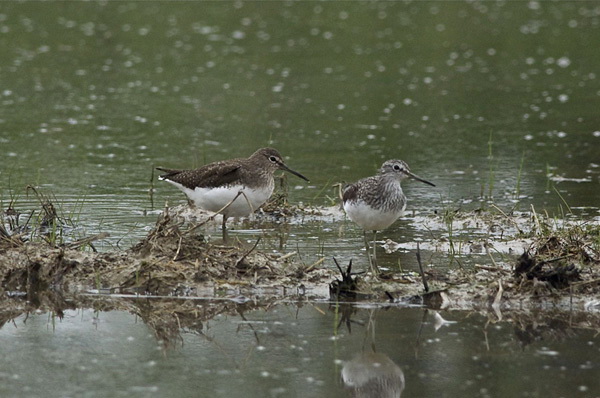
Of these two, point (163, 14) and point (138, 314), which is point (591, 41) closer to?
point (163, 14)

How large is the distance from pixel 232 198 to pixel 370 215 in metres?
1.93

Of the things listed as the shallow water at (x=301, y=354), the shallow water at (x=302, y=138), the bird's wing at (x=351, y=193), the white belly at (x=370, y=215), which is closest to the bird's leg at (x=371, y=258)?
the shallow water at (x=302, y=138)

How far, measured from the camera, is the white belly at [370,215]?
9805 mm

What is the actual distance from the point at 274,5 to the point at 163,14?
4032 mm

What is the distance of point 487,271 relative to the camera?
9.08m

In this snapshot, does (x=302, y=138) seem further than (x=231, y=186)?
Yes

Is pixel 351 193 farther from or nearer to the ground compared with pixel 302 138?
nearer to the ground

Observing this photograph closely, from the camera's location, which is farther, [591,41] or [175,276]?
[591,41]

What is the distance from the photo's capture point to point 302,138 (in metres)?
17.1

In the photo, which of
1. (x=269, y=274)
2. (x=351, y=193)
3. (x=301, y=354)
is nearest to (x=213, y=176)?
(x=351, y=193)

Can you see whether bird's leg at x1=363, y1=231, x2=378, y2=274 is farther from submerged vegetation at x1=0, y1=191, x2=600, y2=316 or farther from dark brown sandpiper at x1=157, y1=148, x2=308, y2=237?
dark brown sandpiper at x1=157, y1=148, x2=308, y2=237

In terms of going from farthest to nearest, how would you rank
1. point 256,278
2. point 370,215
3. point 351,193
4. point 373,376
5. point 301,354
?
1. point 351,193
2. point 370,215
3. point 256,278
4. point 301,354
5. point 373,376

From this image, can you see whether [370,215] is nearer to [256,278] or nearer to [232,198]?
[256,278]

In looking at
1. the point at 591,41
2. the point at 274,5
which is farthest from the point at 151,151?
the point at 274,5
